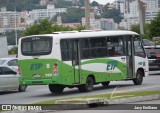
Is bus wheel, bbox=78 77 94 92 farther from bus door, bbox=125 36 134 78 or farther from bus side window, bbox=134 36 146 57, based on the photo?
bus side window, bbox=134 36 146 57

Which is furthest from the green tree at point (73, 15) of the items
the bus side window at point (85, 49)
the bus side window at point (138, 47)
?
the bus side window at point (85, 49)

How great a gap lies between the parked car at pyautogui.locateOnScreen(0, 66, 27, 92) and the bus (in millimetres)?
2125

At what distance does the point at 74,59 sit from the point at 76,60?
0.41 ft

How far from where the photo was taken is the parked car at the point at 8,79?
27.1m

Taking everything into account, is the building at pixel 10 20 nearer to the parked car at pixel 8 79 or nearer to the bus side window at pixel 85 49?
the parked car at pixel 8 79

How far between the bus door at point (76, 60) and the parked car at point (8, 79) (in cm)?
368

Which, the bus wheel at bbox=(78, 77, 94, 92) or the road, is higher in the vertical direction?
the bus wheel at bbox=(78, 77, 94, 92)

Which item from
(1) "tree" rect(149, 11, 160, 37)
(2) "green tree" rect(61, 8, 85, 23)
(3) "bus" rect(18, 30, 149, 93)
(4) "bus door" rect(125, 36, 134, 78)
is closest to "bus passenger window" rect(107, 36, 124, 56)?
(3) "bus" rect(18, 30, 149, 93)

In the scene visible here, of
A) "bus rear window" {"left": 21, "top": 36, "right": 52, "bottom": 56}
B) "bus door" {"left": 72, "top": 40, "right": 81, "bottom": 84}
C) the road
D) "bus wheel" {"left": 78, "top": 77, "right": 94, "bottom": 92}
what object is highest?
"bus rear window" {"left": 21, "top": 36, "right": 52, "bottom": 56}

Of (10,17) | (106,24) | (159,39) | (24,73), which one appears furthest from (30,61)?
(10,17)

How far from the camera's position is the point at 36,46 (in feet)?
82.0

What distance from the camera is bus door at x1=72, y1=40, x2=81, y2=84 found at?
25156mm

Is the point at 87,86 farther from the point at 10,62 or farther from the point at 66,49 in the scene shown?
the point at 10,62

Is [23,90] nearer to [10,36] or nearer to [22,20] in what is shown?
[10,36]
